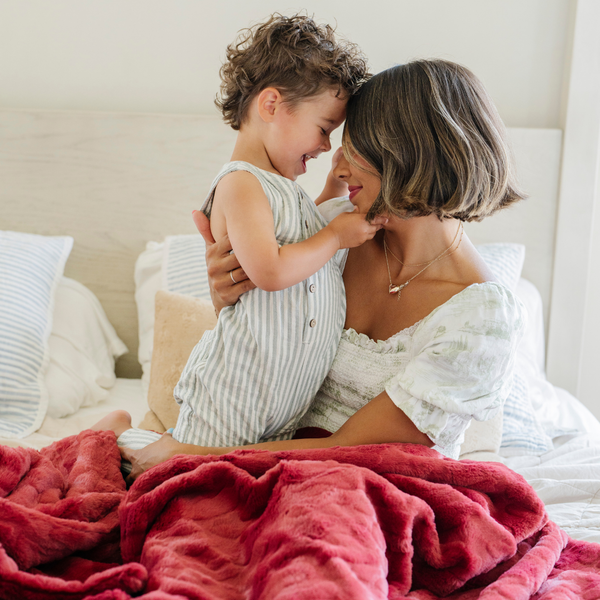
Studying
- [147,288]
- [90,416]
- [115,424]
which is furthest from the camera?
[147,288]

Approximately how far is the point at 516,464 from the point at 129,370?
1358 mm

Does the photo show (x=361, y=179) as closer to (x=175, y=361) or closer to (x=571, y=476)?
(x=175, y=361)

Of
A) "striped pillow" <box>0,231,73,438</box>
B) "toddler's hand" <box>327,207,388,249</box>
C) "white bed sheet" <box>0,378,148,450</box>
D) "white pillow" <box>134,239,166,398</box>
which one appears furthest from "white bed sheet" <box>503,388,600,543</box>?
"striped pillow" <box>0,231,73,438</box>

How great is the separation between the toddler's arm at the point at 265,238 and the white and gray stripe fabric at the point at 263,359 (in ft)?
0.15


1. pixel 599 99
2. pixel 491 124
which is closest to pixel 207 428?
pixel 491 124

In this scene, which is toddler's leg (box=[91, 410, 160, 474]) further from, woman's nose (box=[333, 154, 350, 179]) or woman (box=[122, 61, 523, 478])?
woman's nose (box=[333, 154, 350, 179])

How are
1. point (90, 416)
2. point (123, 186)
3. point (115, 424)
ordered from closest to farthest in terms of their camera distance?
point (115, 424)
point (90, 416)
point (123, 186)

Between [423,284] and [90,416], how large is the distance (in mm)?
1066

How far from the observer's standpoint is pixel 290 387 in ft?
3.34

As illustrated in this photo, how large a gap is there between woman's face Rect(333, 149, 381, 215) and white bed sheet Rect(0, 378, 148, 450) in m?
0.91

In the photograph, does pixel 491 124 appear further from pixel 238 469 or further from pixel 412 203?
pixel 238 469

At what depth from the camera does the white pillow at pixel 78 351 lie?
1.64 meters

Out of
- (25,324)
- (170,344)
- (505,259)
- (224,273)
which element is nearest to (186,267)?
(170,344)

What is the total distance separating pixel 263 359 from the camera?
994 mm
